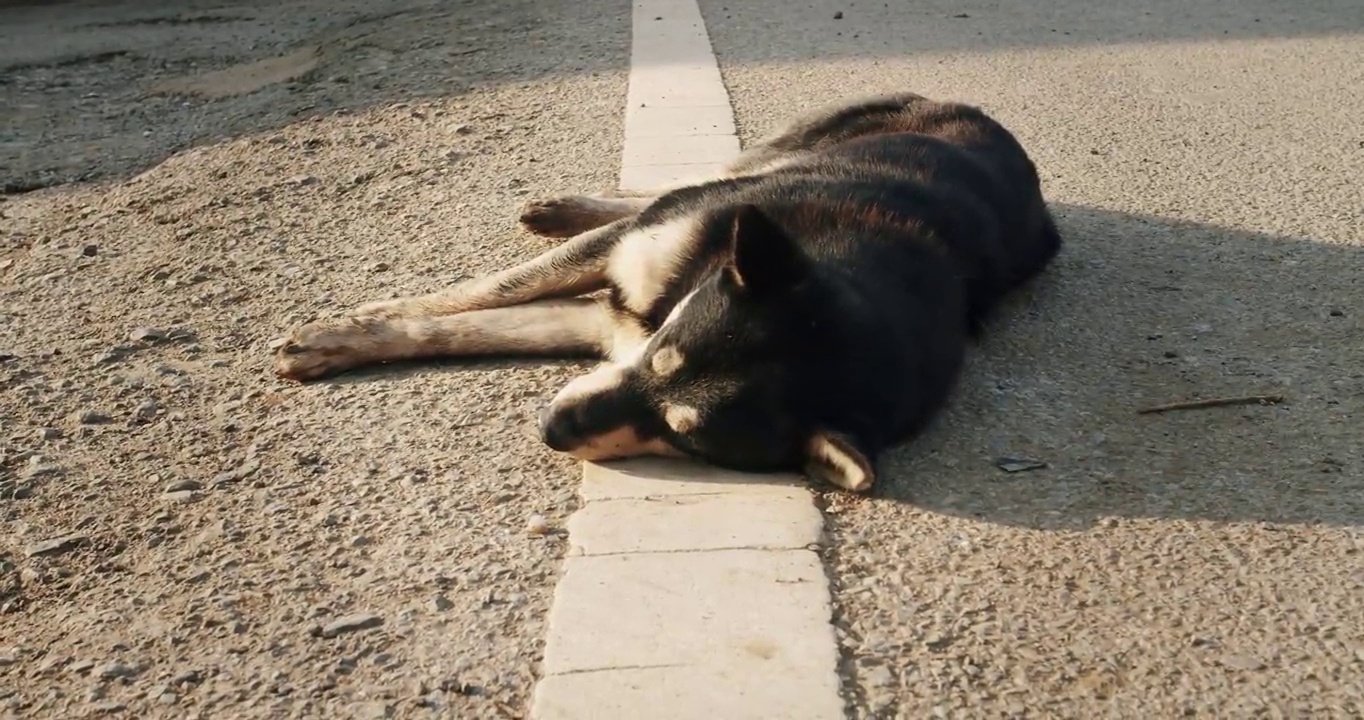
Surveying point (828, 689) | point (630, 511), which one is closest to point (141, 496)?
point (630, 511)

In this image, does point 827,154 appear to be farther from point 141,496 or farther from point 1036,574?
point 141,496

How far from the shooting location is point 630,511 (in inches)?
122

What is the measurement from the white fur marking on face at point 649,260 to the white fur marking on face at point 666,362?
1.37ft

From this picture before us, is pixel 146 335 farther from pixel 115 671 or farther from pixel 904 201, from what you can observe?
pixel 904 201

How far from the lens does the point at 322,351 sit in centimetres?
386

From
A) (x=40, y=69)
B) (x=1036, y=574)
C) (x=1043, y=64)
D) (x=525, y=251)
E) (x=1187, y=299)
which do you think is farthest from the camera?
(x=40, y=69)

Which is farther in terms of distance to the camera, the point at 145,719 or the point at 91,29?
the point at 91,29

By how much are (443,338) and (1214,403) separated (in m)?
2.09

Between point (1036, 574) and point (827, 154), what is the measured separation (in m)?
2.13

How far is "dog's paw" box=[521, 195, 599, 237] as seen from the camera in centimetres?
493

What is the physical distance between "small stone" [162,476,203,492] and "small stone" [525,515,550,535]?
0.84 meters

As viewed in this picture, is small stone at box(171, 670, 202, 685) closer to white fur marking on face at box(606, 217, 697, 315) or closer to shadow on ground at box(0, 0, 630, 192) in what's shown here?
white fur marking on face at box(606, 217, 697, 315)

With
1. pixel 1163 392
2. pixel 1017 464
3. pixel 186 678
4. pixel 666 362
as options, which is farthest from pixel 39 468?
pixel 1163 392

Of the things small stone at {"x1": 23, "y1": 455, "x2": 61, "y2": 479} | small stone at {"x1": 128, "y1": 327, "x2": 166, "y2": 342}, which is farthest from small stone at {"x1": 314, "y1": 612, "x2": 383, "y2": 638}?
small stone at {"x1": 128, "y1": 327, "x2": 166, "y2": 342}
